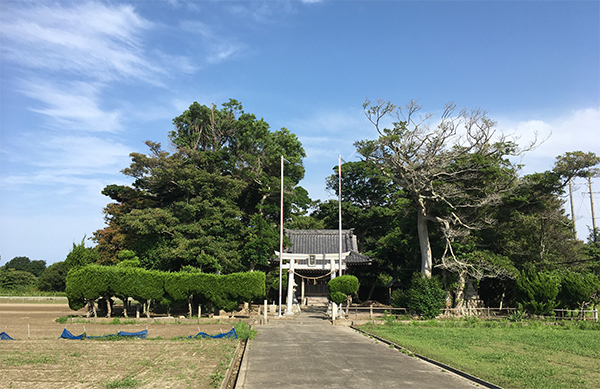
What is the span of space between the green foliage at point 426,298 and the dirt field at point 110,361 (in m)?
12.6

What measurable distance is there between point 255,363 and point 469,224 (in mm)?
20576

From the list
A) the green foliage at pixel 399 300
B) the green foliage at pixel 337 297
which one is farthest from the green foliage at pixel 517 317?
the green foliage at pixel 337 297

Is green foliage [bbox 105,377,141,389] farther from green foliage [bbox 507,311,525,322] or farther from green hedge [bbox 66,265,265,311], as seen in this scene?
green foliage [bbox 507,311,525,322]

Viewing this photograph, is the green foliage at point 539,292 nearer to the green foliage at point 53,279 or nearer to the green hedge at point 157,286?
the green hedge at point 157,286

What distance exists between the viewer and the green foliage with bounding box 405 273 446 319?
79.2ft

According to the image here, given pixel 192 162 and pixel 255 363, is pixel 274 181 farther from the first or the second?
pixel 255 363

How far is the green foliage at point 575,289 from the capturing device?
24375mm

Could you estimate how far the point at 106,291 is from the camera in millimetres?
24062

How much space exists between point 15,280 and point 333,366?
59.6 metres

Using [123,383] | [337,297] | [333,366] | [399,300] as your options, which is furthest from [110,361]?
[399,300]

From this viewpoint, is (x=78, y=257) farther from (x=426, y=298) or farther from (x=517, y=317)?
(x=517, y=317)

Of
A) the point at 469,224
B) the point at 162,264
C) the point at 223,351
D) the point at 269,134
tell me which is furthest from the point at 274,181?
the point at 223,351

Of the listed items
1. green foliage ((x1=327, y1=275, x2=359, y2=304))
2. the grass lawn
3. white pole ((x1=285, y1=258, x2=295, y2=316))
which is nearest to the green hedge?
white pole ((x1=285, y1=258, x2=295, y2=316))

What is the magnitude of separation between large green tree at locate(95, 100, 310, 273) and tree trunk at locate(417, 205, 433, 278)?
12.0 m
